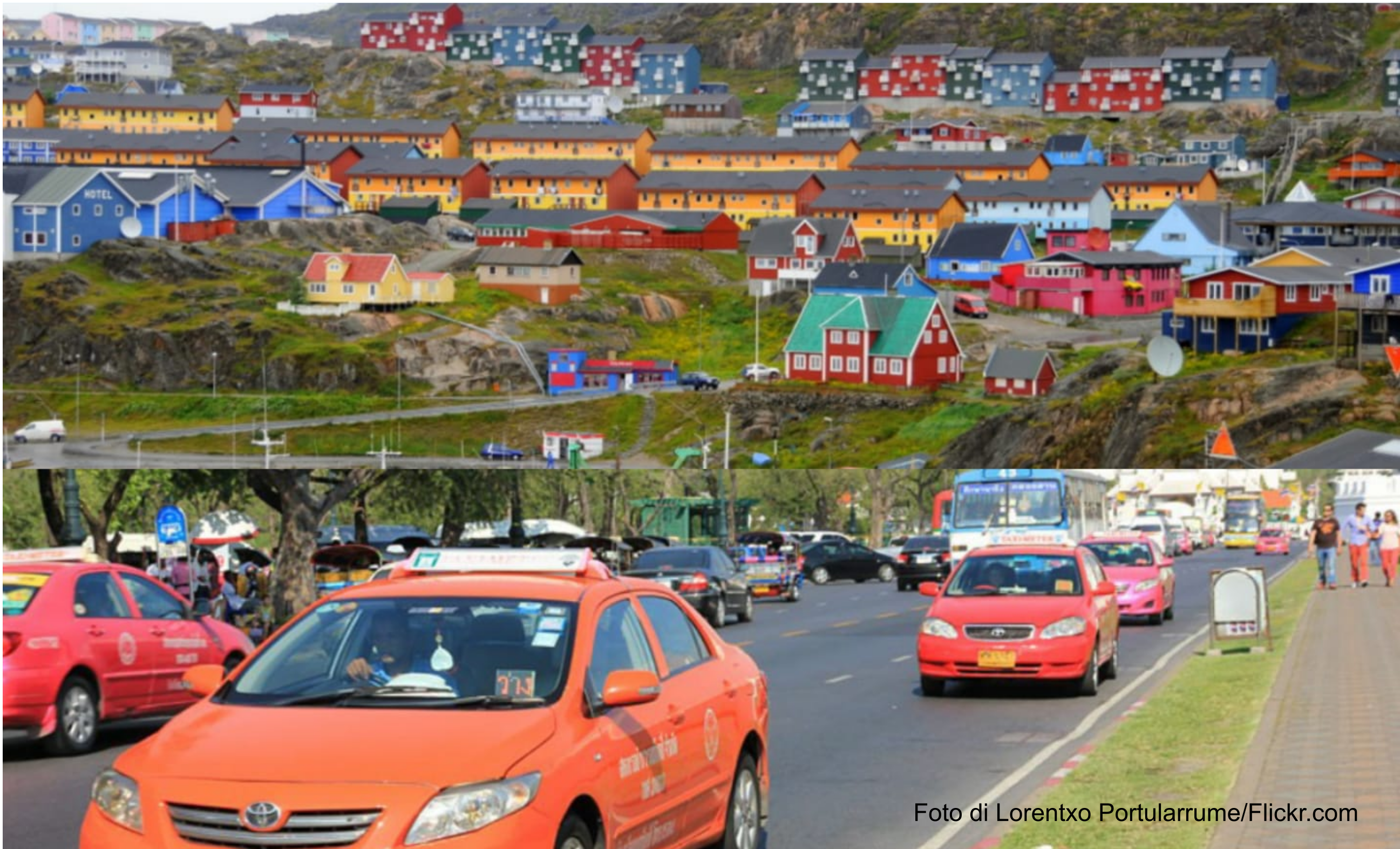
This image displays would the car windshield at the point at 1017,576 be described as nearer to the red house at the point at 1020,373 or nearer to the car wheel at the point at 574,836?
the car wheel at the point at 574,836

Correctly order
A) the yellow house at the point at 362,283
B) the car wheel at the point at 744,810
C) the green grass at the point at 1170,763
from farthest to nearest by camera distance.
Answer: the yellow house at the point at 362,283 < the green grass at the point at 1170,763 < the car wheel at the point at 744,810

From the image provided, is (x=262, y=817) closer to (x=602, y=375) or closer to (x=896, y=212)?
(x=602, y=375)

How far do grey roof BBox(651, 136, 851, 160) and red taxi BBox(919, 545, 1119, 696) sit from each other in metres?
167

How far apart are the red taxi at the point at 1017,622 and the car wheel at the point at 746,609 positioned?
1345 cm

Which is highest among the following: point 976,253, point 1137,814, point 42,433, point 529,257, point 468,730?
point 976,253

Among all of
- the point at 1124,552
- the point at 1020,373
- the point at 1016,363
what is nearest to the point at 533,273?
the point at 1016,363

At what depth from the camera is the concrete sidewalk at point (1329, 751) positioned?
1025 cm

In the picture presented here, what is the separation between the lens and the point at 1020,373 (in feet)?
392

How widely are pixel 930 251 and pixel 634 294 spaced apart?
82.4 feet

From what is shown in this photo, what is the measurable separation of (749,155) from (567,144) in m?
18.7

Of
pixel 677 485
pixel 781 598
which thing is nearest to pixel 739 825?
pixel 781 598

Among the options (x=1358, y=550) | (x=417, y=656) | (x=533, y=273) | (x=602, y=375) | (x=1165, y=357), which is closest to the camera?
(x=417, y=656)

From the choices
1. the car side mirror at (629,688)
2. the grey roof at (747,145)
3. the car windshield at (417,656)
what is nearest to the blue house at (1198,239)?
the grey roof at (747,145)

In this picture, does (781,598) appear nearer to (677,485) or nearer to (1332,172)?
(677,485)
